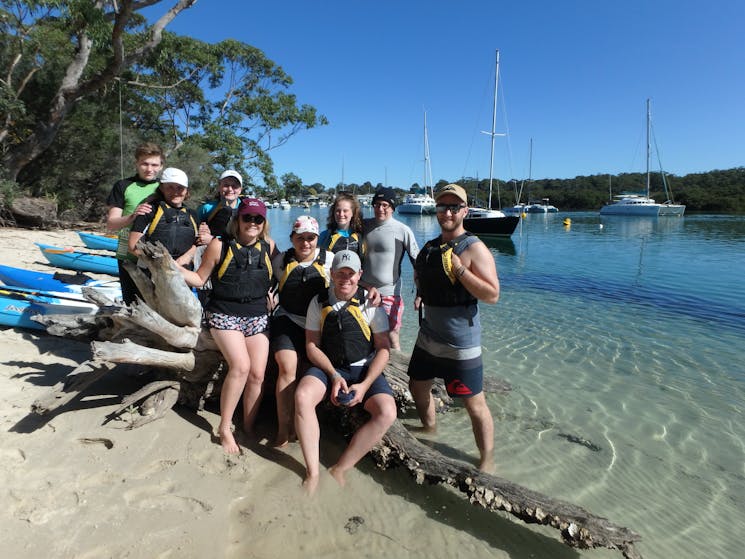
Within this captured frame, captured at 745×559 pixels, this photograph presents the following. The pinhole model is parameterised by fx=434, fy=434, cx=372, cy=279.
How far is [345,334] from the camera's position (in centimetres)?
371

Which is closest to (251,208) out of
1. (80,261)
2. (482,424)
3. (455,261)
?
(455,261)

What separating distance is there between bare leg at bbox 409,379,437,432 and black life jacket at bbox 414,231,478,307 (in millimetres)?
877

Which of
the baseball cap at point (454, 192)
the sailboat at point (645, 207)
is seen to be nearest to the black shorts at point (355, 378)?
the baseball cap at point (454, 192)

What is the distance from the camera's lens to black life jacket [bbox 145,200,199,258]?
4141 mm

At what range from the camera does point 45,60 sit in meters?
20.0

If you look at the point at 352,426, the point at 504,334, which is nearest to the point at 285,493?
the point at 352,426

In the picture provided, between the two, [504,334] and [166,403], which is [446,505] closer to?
[166,403]

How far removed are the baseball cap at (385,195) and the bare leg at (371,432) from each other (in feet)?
7.56

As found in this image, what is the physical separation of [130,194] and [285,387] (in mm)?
2499

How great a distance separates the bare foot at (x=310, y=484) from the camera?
3443 millimetres

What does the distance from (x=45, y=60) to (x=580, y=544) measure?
2656 centimetres

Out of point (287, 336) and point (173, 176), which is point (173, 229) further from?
point (287, 336)

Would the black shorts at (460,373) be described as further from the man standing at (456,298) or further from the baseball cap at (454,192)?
the baseball cap at (454,192)

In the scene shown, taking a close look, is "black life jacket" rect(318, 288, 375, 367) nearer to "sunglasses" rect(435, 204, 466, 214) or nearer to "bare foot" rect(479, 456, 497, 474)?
"sunglasses" rect(435, 204, 466, 214)
